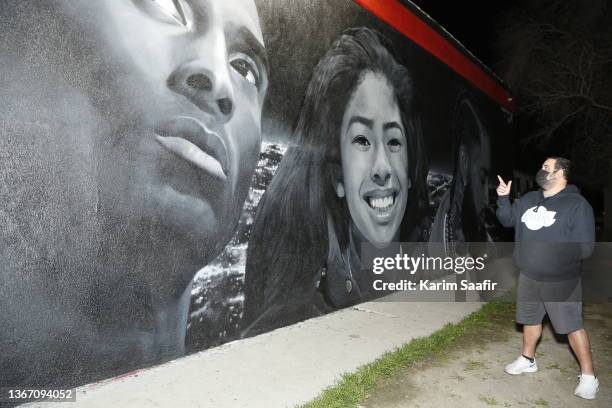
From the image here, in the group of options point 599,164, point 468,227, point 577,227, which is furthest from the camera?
point 599,164

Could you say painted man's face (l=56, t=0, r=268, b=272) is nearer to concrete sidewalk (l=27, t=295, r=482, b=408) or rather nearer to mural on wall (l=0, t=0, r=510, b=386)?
mural on wall (l=0, t=0, r=510, b=386)

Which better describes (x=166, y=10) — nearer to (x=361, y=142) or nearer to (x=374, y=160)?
(x=361, y=142)

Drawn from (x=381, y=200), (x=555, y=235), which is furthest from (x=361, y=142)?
(x=555, y=235)

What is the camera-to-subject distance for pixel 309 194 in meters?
5.13

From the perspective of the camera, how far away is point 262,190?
4488 mm

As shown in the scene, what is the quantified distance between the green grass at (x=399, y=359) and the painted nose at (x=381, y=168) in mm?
2238

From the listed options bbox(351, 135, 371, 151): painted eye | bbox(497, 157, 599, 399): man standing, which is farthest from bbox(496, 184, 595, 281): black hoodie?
bbox(351, 135, 371, 151): painted eye

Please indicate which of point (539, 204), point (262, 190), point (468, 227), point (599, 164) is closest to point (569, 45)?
point (599, 164)

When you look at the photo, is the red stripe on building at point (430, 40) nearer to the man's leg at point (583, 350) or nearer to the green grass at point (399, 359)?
the green grass at point (399, 359)

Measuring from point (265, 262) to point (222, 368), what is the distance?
1.26 meters

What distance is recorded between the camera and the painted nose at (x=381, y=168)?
6133mm

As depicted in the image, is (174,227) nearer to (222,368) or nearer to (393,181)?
(222,368)

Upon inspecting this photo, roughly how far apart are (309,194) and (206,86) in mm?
1888

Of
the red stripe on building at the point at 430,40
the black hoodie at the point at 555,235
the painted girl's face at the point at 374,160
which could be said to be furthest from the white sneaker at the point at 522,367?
the red stripe on building at the point at 430,40
